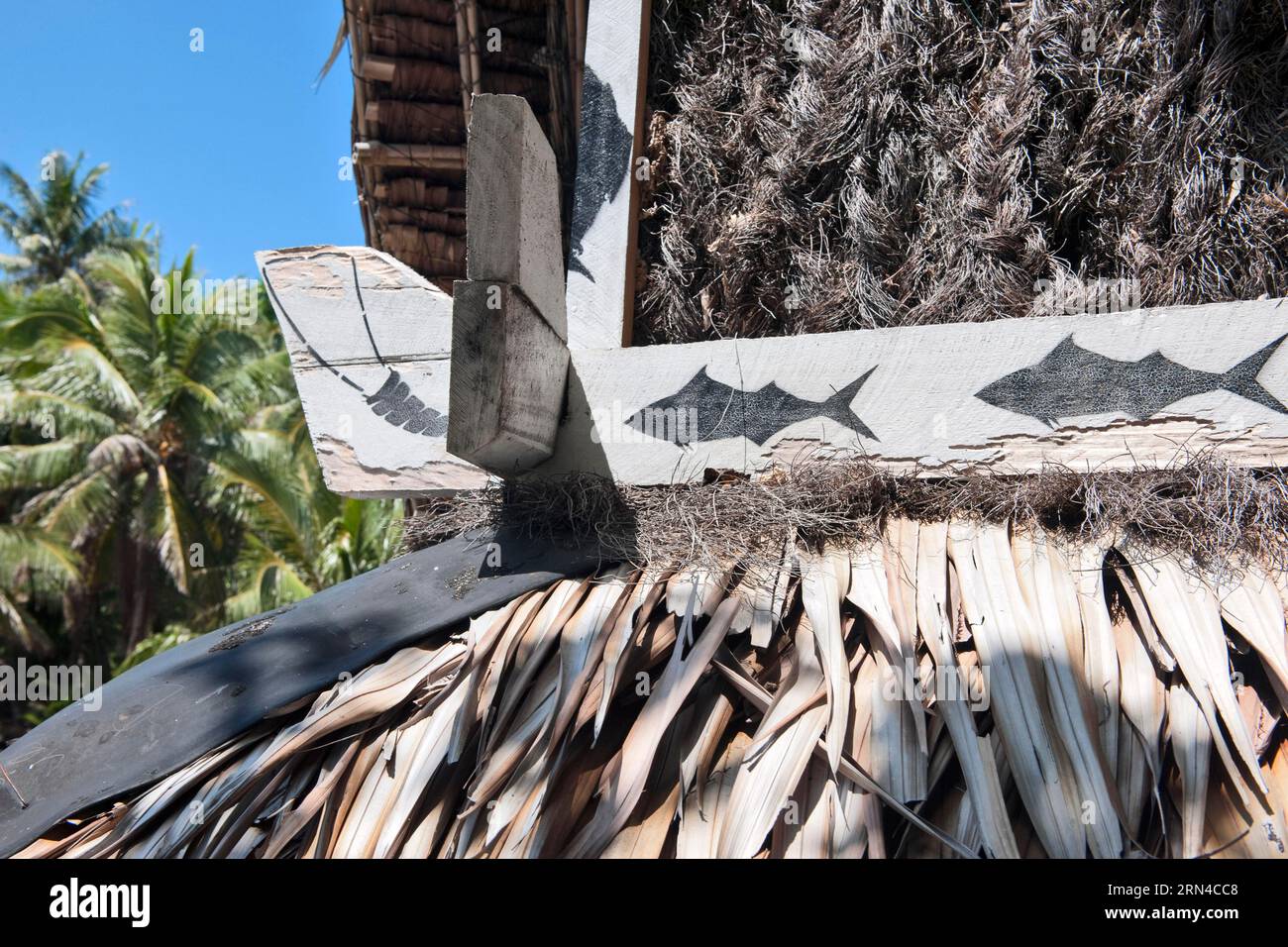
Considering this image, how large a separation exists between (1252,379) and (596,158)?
169cm

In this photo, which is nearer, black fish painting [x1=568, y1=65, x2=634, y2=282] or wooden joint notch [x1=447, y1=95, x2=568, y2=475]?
wooden joint notch [x1=447, y1=95, x2=568, y2=475]

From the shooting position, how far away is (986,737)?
1639 millimetres

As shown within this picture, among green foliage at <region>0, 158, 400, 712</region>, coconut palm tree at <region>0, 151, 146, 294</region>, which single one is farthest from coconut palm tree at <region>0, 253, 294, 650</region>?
coconut palm tree at <region>0, 151, 146, 294</region>

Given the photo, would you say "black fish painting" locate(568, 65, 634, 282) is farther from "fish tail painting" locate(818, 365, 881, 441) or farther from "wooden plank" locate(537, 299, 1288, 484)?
"fish tail painting" locate(818, 365, 881, 441)

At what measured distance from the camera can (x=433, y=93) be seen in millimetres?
3795

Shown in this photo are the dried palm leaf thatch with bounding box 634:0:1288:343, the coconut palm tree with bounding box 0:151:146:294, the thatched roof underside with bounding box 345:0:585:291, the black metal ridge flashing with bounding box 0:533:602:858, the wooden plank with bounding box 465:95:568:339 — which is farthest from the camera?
the coconut palm tree with bounding box 0:151:146:294

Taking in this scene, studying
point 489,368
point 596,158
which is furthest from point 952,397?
point 596,158

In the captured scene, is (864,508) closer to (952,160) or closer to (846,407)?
(846,407)

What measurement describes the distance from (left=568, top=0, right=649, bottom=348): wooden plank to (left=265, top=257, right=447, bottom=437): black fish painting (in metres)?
0.43

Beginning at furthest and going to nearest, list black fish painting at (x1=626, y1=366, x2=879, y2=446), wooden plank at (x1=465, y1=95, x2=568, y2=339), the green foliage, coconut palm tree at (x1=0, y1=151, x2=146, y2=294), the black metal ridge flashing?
coconut palm tree at (x1=0, y1=151, x2=146, y2=294) → the green foliage → black fish painting at (x1=626, y1=366, x2=879, y2=446) → wooden plank at (x1=465, y1=95, x2=568, y2=339) → the black metal ridge flashing

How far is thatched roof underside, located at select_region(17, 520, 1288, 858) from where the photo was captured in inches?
60.6

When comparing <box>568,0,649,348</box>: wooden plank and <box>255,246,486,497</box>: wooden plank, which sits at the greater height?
<box>568,0,649,348</box>: wooden plank

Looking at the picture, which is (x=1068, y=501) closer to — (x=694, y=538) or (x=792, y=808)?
(x=694, y=538)
